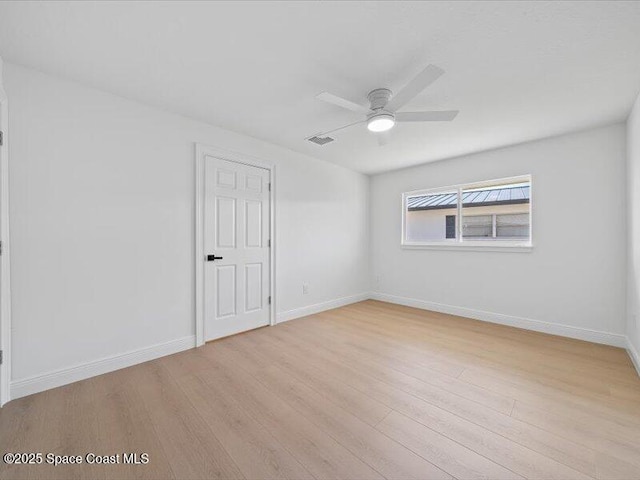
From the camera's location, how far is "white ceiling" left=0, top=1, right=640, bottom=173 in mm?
1481

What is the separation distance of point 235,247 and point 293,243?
90 centimetres

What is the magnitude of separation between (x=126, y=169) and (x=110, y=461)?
2144mm

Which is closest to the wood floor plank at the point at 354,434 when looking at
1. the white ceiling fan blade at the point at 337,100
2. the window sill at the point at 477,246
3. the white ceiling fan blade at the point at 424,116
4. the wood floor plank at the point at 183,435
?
the wood floor plank at the point at 183,435

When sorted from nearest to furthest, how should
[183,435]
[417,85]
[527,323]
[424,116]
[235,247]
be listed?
[183,435] → [417,85] → [424,116] → [235,247] → [527,323]

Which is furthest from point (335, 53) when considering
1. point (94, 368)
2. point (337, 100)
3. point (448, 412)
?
point (94, 368)

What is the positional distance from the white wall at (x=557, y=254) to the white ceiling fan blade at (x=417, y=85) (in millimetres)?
2460

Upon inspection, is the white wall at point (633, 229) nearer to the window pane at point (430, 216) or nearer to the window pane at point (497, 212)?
the window pane at point (497, 212)

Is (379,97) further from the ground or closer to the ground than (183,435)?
further from the ground

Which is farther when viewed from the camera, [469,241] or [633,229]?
[469,241]

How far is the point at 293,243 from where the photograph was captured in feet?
12.6

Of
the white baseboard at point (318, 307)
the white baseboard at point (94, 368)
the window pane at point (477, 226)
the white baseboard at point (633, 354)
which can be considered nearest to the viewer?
the white baseboard at point (94, 368)

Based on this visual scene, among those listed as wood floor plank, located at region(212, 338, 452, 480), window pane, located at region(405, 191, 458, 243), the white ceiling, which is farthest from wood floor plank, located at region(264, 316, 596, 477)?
window pane, located at region(405, 191, 458, 243)

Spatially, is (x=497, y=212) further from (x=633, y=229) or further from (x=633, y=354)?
(x=633, y=354)

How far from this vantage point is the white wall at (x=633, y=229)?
2.31 metres
